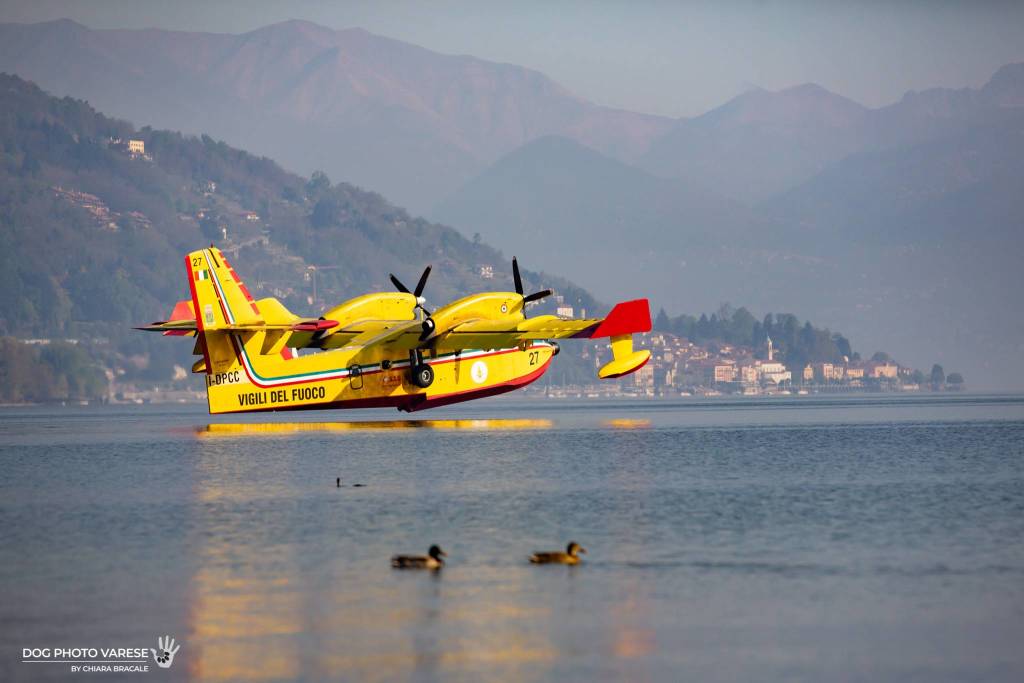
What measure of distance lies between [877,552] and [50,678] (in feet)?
65.8

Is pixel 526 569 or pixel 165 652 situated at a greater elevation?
pixel 526 569

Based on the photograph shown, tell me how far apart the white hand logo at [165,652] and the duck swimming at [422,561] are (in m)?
8.32

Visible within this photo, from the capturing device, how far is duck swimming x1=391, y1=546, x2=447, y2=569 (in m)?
37.8

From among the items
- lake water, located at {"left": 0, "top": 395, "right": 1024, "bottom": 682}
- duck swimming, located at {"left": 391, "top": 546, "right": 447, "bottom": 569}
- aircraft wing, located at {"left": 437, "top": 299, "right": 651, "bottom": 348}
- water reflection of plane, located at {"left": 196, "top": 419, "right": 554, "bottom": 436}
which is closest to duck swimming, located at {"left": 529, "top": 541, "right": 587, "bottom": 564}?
lake water, located at {"left": 0, "top": 395, "right": 1024, "bottom": 682}

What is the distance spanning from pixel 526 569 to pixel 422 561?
2287 millimetres

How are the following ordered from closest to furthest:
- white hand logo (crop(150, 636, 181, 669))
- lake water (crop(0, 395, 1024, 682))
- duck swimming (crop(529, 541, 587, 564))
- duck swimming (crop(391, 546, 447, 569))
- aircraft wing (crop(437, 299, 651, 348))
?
1. white hand logo (crop(150, 636, 181, 669))
2. lake water (crop(0, 395, 1024, 682))
3. duck swimming (crop(391, 546, 447, 569))
4. duck swimming (crop(529, 541, 587, 564))
5. aircraft wing (crop(437, 299, 651, 348))

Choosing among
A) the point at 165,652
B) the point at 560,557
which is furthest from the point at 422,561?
the point at 165,652

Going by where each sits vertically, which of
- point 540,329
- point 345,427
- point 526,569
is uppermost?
point 540,329

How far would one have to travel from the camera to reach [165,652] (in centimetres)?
2909

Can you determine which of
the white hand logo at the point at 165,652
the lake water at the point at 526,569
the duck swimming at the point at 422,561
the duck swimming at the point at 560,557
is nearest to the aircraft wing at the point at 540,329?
the lake water at the point at 526,569

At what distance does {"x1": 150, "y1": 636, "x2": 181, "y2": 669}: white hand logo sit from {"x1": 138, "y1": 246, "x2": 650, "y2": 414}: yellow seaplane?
60.8 metres

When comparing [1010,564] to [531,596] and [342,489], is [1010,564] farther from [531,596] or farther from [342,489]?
[342,489]

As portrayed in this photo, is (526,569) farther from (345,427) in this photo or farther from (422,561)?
(345,427)

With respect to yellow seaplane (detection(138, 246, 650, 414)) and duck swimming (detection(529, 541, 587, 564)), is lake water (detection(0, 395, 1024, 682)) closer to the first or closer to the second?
duck swimming (detection(529, 541, 587, 564))
